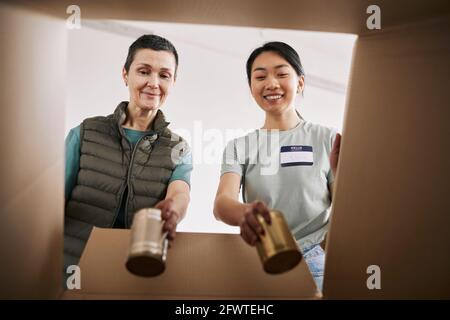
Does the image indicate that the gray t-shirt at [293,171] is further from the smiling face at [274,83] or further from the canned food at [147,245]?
the canned food at [147,245]

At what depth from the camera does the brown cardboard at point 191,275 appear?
63 cm

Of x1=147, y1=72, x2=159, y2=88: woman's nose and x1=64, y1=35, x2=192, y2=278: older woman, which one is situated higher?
x1=147, y1=72, x2=159, y2=88: woman's nose

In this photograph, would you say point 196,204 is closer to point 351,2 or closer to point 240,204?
point 240,204

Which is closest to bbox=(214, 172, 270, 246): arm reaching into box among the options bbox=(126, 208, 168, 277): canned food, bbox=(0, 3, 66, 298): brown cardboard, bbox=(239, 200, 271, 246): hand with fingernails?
bbox=(239, 200, 271, 246): hand with fingernails

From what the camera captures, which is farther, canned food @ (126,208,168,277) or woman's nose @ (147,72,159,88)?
woman's nose @ (147,72,159,88)

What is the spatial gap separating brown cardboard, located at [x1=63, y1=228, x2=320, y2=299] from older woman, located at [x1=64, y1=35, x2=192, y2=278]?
3 cm

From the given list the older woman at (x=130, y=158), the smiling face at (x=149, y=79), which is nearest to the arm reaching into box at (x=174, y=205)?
the older woman at (x=130, y=158)

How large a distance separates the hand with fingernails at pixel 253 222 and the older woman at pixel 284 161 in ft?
0.15

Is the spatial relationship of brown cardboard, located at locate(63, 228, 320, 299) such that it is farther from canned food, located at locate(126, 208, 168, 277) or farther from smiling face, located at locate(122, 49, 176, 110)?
smiling face, located at locate(122, 49, 176, 110)

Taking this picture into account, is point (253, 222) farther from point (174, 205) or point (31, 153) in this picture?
point (31, 153)

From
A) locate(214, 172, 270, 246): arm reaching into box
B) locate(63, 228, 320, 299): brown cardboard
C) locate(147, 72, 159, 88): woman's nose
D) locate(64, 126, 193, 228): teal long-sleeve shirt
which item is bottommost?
locate(63, 228, 320, 299): brown cardboard

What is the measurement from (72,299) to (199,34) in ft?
1.27

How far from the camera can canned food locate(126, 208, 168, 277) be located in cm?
54

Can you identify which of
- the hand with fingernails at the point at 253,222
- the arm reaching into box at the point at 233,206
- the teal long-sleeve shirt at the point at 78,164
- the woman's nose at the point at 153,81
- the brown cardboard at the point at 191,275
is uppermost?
the woman's nose at the point at 153,81
